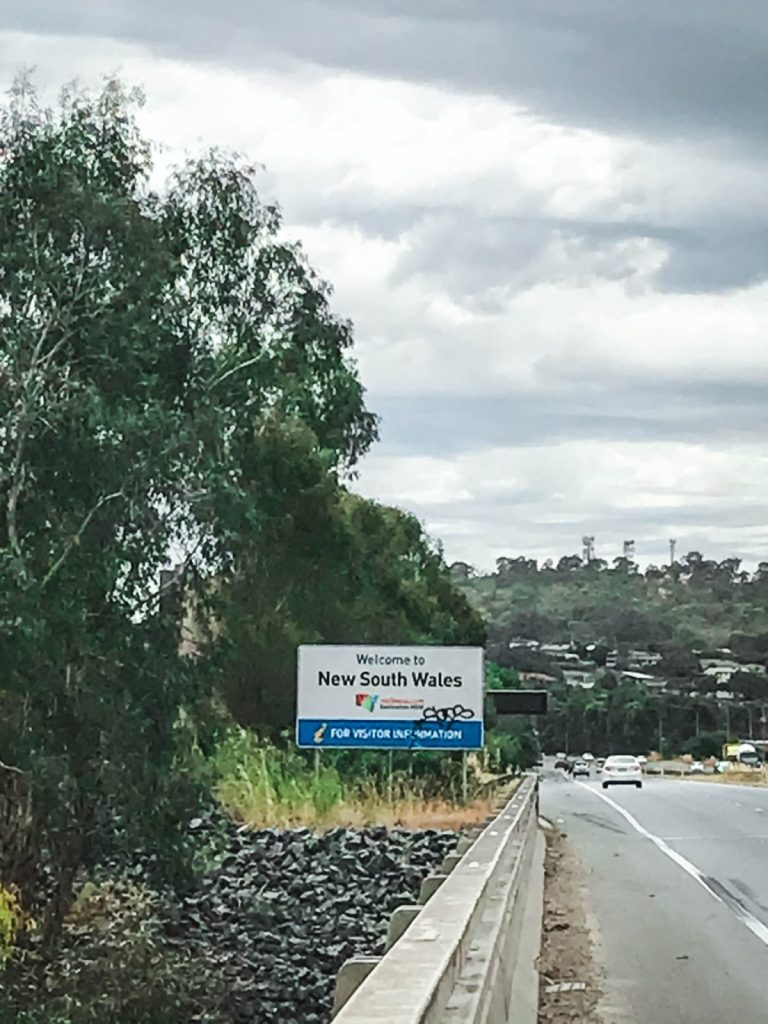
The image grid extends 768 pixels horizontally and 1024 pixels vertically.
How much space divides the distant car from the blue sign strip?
68.0 meters

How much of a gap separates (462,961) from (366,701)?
27.9m

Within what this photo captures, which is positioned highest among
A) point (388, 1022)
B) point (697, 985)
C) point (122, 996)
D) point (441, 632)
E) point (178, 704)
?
point (441, 632)

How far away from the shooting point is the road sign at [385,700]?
35156 mm

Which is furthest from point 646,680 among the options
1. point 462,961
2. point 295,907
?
point 462,961

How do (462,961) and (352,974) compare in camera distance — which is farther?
(462,961)

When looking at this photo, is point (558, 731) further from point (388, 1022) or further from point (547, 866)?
point (388, 1022)

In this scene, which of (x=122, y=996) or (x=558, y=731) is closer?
(x=122, y=996)

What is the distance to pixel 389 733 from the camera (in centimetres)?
3525

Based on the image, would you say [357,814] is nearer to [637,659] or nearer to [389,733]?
[389,733]

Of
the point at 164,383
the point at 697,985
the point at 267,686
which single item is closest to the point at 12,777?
the point at 164,383

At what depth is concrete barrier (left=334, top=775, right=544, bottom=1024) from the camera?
17.7 ft

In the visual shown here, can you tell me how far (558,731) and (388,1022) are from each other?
469 ft

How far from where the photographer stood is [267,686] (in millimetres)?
44594

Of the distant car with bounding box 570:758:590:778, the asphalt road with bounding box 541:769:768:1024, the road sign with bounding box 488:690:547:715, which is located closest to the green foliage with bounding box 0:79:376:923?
the asphalt road with bounding box 541:769:768:1024
